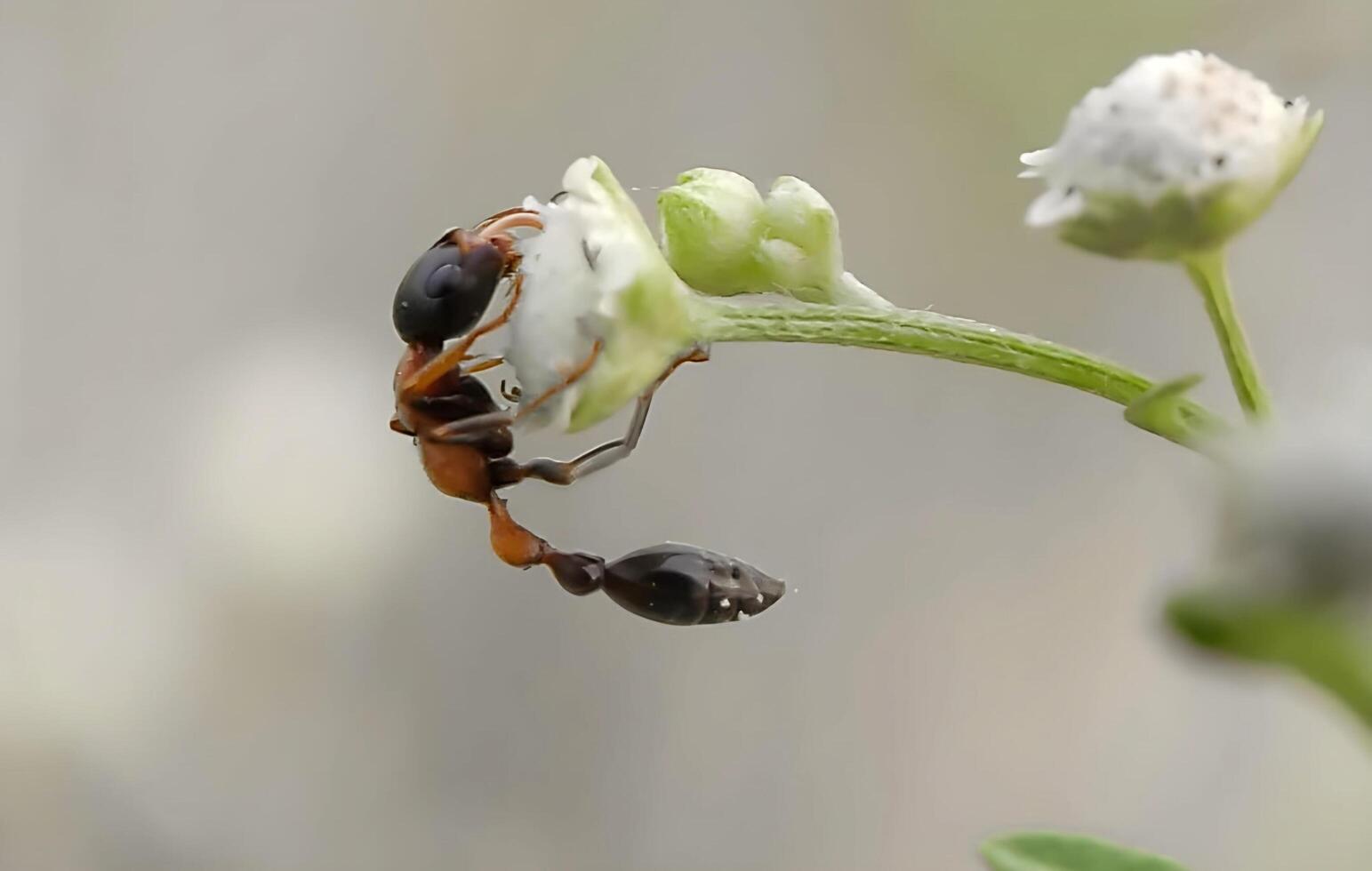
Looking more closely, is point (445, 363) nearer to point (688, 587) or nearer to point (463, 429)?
point (463, 429)

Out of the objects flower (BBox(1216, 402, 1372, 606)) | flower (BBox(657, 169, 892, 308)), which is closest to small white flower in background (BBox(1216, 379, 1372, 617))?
flower (BBox(1216, 402, 1372, 606))

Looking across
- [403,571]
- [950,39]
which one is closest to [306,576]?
[403,571]

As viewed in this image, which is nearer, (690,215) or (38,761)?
(690,215)

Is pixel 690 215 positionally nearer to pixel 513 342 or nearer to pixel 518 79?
pixel 513 342

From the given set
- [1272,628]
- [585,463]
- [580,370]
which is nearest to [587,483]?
[585,463]

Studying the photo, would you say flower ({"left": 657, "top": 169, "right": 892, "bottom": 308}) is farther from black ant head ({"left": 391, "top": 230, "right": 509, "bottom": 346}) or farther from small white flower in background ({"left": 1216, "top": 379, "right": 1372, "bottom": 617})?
small white flower in background ({"left": 1216, "top": 379, "right": 1372, "bottom": 617})

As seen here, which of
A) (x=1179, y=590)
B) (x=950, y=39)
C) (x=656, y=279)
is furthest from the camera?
(x=950, y=39)
